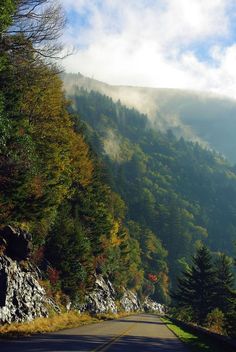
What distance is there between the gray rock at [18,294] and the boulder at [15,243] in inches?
24.3

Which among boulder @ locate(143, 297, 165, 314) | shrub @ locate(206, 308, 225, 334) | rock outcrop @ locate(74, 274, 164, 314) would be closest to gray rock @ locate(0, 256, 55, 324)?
rock outcrop @ locate(74, 274, 164, 314)

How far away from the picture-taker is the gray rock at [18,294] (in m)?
25.6

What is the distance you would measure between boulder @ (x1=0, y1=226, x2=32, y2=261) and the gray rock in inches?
24.3

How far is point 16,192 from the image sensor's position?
25.6 m

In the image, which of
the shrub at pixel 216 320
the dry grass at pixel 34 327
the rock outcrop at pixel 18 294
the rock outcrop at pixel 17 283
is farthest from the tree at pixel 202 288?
the rock outcrop at pixel 18 294

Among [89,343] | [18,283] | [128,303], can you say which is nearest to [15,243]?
[18,283]

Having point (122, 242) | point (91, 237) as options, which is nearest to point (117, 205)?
point (122, 242)

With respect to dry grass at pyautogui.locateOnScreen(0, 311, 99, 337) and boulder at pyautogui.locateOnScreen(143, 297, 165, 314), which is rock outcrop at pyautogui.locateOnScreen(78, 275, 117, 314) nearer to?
dry grass at pyautogui.locateOnScreen(0, 311, 99, 337)

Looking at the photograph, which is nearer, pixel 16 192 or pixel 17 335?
pixel 17 335

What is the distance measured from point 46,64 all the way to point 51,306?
2054 centimetres

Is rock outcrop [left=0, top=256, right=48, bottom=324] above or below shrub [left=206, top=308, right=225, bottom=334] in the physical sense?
above

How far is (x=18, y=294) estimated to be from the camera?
28031 mm

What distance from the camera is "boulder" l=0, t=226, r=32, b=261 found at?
29.1m

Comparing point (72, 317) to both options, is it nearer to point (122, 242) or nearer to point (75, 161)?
point (75, 161)
